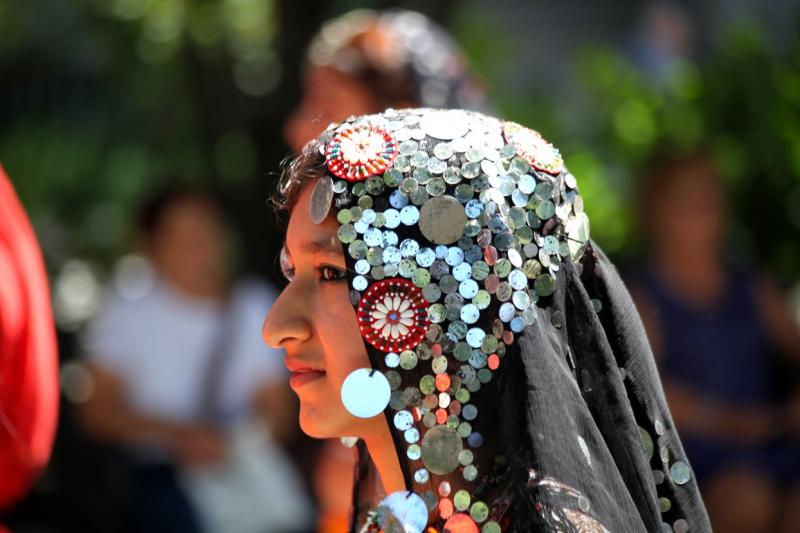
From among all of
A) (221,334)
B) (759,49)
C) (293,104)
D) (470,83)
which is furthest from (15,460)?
(759,49)

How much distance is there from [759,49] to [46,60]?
4.44 meters

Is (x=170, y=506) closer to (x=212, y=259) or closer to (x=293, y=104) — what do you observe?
(x=212, y=259)

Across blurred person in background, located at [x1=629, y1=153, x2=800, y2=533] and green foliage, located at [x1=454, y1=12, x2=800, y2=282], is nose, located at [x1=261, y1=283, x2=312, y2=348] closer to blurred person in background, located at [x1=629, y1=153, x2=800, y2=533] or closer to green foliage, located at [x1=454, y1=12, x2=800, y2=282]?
blurred person in background, located at [x1=629, y1=153, x2=800, y2=533]

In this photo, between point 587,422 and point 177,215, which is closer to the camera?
point 587,422

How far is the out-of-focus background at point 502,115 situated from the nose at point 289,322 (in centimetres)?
256

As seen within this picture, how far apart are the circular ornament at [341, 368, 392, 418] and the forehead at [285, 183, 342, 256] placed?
0.21m

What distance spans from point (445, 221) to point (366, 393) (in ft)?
0.97

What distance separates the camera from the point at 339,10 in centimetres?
491

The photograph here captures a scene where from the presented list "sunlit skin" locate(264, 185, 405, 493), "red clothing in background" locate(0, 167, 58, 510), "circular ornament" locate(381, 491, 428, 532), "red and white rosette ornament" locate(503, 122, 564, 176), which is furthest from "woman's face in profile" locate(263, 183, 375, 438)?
"red clothing in background" locate(0, 167, 58, 510)

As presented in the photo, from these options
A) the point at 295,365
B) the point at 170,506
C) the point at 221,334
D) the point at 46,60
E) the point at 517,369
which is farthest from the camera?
the point at 46,60

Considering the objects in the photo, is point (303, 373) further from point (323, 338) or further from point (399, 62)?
point (399, 62)

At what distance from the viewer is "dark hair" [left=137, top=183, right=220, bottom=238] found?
4945 mm

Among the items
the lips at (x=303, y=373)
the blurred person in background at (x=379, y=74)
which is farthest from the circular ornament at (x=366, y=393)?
the blurred person in background at (x=379, y=74)

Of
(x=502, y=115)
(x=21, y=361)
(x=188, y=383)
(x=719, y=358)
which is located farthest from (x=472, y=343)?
(x=502, y=115)
